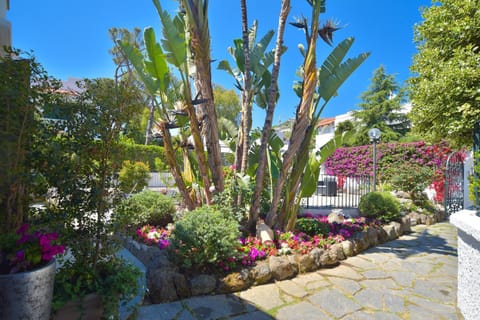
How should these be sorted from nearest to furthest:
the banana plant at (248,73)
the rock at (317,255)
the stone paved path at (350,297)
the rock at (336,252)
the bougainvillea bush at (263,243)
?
1. the stone paved path at (350,297)
2. the bougainvillea bush at (263,243)
3. the rock at (317,255)
4. the rock at (336,252)
5. the banana plant at (248,73)

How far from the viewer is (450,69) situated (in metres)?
3.26

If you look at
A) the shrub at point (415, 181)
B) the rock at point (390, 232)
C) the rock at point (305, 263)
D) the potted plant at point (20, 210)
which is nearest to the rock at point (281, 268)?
the rock at point (305, 263)

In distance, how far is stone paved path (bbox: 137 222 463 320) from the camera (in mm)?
2715

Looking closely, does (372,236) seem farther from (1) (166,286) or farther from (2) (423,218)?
(1) (166,286)

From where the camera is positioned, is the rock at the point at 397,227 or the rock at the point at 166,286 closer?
the rock at the point at 166,286

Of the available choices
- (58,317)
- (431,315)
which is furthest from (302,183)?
(58,317)

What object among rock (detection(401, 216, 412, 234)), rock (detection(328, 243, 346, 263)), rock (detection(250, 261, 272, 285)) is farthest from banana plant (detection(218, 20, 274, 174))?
rock (detection(401, 216, 412, 234))

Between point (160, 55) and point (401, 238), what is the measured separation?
6.45 m

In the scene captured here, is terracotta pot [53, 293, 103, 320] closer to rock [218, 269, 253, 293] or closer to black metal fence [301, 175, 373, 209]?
rock [218, 269, 253, 293]

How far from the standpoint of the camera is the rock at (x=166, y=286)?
9.59 ft

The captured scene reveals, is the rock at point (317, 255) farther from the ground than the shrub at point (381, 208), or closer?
closer

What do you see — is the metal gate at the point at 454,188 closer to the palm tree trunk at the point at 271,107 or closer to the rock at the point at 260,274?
the palm tree trunk at the point at 271,107

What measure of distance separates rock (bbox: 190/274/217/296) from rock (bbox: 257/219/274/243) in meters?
1.33

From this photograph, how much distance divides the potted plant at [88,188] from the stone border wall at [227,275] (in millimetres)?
818
